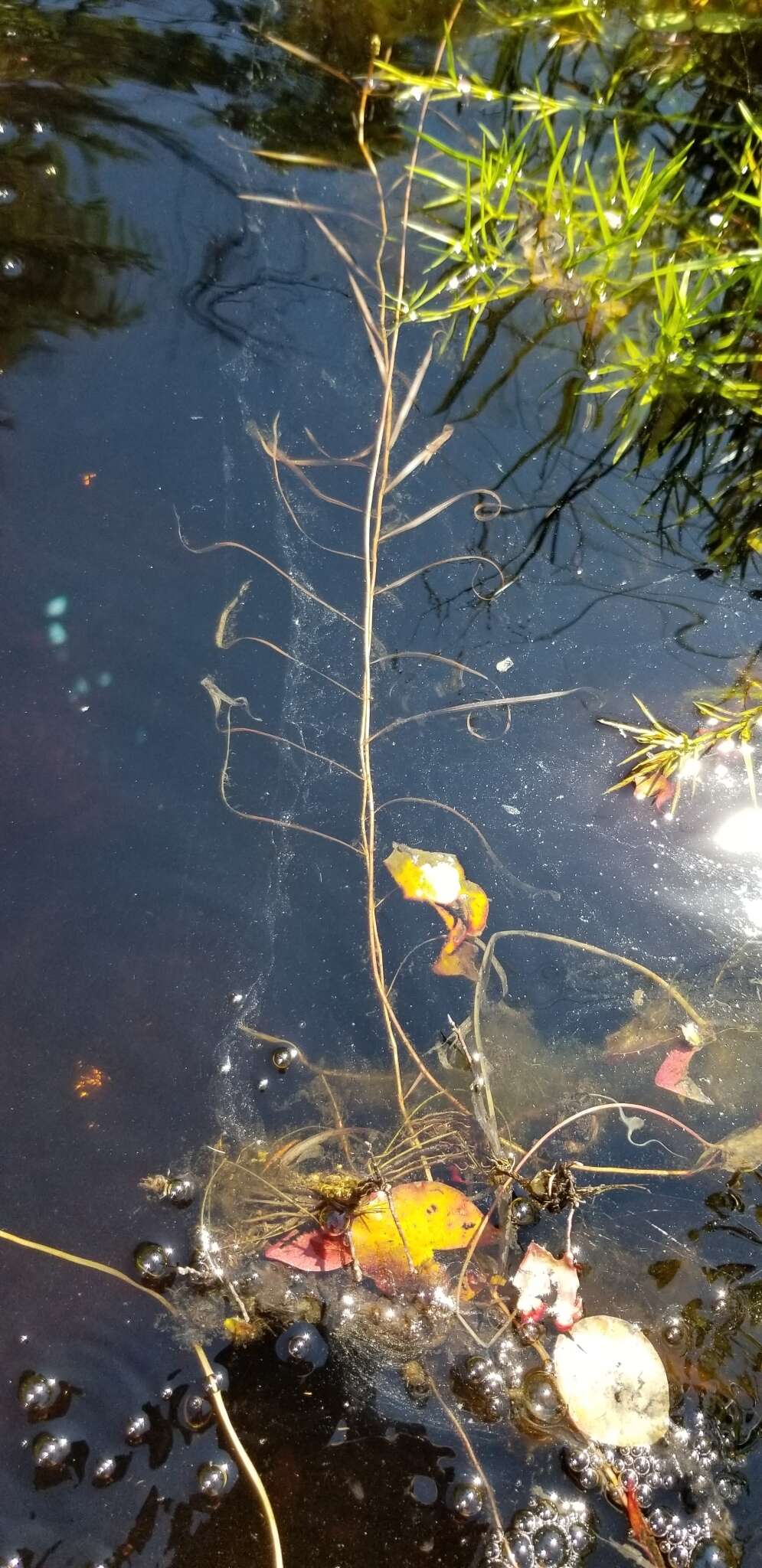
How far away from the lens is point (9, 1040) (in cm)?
171

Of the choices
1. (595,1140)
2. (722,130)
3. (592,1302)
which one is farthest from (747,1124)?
(722,130)

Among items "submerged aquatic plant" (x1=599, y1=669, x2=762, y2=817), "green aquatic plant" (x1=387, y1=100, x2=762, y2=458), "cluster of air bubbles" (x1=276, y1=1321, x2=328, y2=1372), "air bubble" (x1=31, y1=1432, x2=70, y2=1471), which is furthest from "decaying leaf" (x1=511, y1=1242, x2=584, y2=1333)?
"green aquatic plant" (x1=387, y1=100, x2=762, y2=458)

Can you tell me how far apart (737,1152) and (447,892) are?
713 mm

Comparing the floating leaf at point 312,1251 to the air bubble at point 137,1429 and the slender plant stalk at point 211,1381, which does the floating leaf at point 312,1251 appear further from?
the air bubble at point 137,1429

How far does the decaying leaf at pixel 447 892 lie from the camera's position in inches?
74.2

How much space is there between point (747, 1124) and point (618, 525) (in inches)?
54.3

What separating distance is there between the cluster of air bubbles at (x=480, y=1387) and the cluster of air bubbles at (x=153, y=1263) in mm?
491

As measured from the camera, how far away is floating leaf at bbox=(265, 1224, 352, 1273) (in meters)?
1.62

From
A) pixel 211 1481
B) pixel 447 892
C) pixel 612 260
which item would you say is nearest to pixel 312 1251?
pixel 211 1481

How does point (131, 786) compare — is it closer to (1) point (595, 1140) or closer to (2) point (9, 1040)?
(2) point (9, 1040)

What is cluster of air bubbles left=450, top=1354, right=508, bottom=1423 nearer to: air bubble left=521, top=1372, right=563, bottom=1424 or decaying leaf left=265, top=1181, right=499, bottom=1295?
air bubble left=521, top=1372, right=563, bottom=1424

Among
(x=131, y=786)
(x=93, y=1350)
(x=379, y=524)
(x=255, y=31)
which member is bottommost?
(x=93, y=1350)

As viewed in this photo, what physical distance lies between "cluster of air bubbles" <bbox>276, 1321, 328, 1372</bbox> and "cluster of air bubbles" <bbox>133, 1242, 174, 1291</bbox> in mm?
209

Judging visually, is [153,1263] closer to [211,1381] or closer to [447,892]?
[211,1381]
